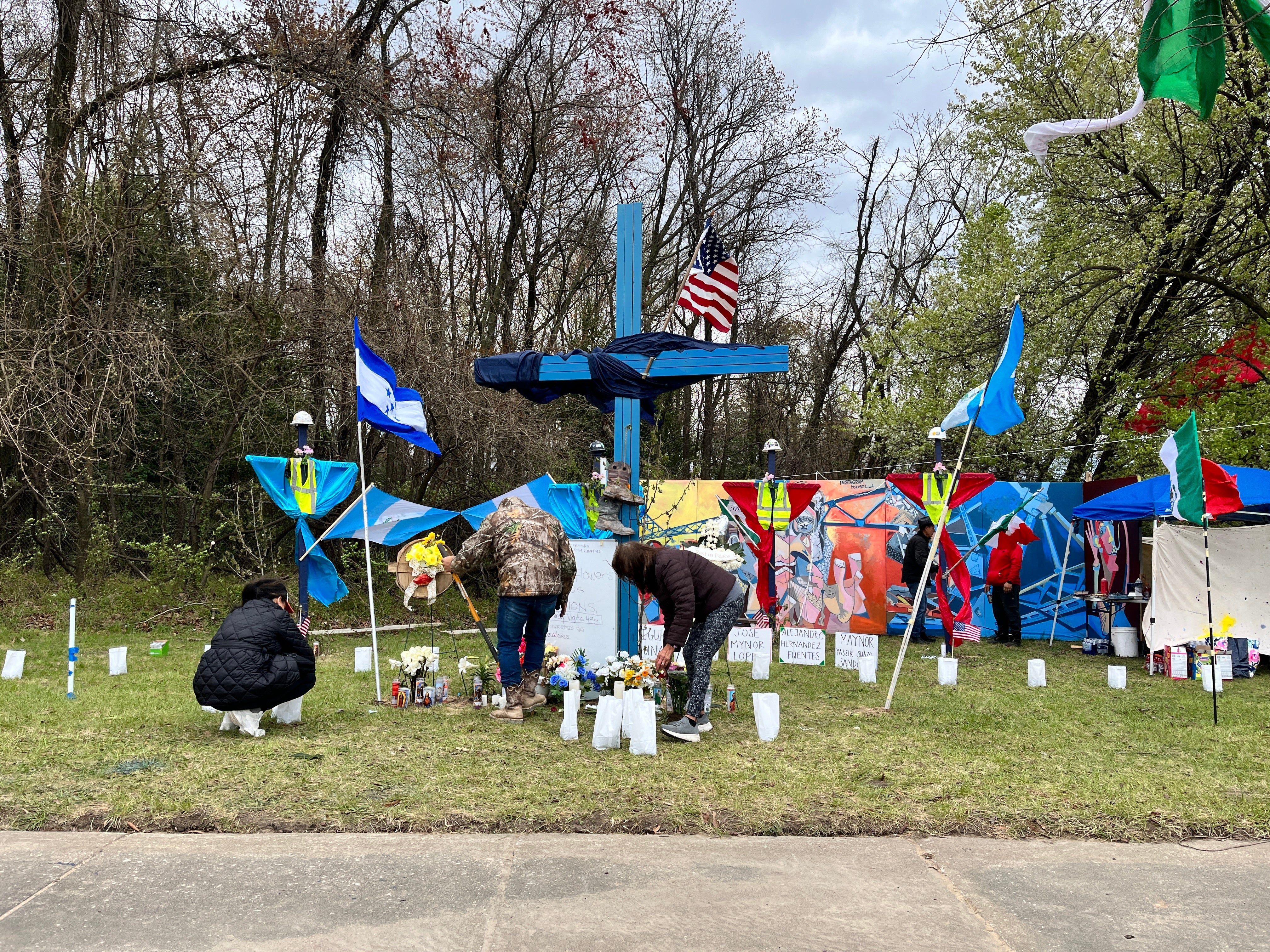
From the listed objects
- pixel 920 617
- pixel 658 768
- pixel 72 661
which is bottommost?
pixel 920 617

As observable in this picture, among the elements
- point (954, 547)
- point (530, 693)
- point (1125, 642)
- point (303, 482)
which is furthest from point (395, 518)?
point (1125, 642)

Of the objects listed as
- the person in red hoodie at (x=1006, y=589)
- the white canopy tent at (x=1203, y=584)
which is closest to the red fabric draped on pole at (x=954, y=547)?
the person in red hoodie at (x=1006, y=589)

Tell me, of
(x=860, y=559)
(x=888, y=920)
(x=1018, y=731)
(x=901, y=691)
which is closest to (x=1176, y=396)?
(x=860, y=559)

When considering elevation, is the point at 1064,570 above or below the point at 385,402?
below

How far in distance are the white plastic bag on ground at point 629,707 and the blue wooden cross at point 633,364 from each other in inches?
58.9

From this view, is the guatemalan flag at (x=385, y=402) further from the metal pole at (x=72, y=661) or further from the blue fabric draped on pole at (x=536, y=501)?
the blue fabric draped on pole at (x=536, y=501)

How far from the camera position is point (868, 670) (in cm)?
941

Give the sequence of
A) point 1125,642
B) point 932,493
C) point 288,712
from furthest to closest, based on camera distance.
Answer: point 1125,642 → point 932,493 → point 288,712

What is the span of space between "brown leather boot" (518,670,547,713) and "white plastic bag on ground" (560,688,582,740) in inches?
33.3

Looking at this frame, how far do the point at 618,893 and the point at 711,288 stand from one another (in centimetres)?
616

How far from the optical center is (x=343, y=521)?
10789 millimetres

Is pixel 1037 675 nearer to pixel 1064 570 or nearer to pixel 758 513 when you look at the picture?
pixel 758 513

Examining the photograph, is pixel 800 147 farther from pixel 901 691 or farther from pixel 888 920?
pixel 888 920

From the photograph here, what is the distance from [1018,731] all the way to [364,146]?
13.9 meters
